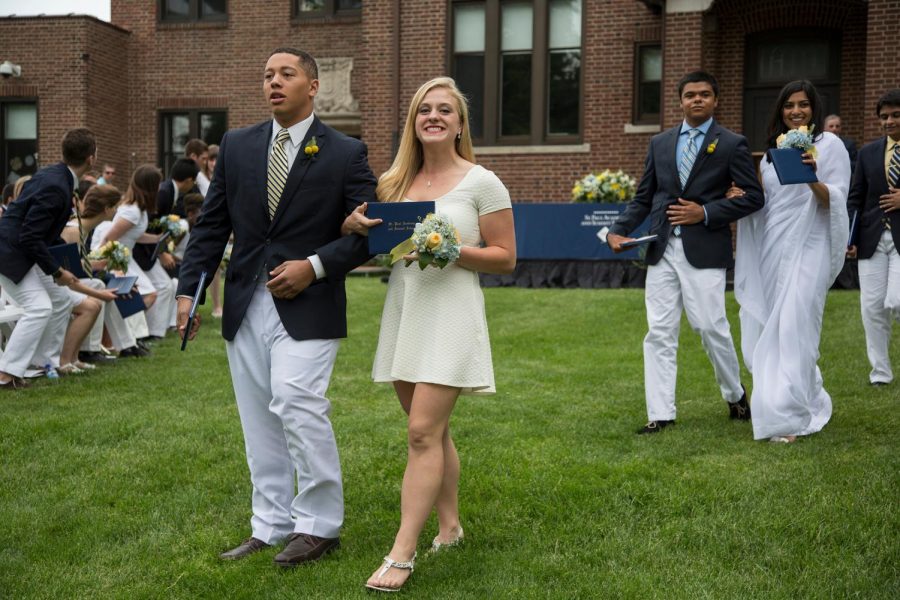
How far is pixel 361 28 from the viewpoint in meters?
24.1

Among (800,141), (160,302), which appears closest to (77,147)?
(160,302)

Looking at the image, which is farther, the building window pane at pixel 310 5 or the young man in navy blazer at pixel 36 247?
the building window pane at pixel 310 5

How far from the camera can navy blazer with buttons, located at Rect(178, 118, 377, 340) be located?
16.9 feet

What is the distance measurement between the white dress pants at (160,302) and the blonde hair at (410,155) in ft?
27.5

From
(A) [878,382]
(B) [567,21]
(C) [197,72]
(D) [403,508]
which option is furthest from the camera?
(C) [197,72]

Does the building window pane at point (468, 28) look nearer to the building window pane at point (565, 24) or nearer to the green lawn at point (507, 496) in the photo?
the building window pane at point (565, 24)

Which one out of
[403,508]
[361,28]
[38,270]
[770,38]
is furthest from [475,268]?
[361,28]

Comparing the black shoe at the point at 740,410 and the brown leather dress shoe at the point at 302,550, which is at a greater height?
the black shoe at the point at 740,410

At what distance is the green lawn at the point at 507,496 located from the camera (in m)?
5.09

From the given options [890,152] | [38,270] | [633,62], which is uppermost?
[633,62]

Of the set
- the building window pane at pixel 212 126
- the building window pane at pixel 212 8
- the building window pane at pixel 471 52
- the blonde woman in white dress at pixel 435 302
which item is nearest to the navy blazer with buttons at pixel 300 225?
the blonde woman in white dress at pixel 435 302

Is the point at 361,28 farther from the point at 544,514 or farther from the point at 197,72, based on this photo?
the point at 544,514

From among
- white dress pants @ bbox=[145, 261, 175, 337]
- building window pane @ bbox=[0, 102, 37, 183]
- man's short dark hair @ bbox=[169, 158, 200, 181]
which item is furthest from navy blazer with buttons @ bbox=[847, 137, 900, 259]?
building window pane @ bbox=[0, 102, 37, 183]

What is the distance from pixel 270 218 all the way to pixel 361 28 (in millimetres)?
19612
